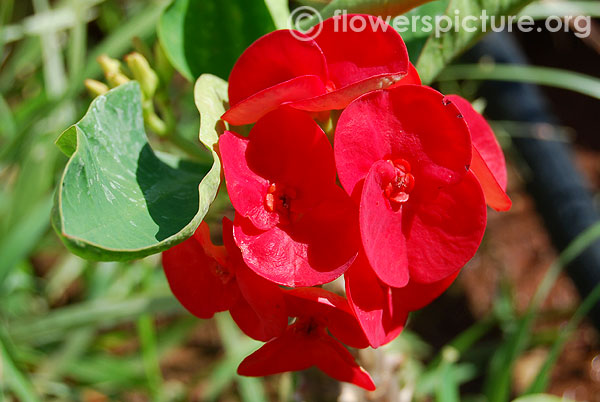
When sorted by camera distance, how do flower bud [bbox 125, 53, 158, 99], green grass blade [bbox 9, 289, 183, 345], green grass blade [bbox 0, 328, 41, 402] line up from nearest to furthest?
flower bud [bbox 125, 53, 158, 99] → green grass blade [bbox 0, 328, 41, 402] → green grass blade [bbox 9, 289, 183, 345]

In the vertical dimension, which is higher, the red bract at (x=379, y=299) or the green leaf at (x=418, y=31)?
the green leaf at (x=418, y=31)

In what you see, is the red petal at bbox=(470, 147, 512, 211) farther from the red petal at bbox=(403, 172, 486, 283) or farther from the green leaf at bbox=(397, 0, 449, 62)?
the green leaf at bbox=(397, 0, 449, 62)

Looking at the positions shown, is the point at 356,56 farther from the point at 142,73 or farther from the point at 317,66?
the point at 142,73

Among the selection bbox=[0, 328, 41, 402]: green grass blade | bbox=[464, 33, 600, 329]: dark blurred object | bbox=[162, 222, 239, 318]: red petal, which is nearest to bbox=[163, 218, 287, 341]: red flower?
bbox=[162, 222, 239, 318]: red petal

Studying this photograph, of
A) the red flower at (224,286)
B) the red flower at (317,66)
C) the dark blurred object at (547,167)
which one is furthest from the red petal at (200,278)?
the dark blurred object at (547,167)

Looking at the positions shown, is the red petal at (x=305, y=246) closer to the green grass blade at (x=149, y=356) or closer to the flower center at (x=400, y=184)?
the flower center at (x=400, y=184)
